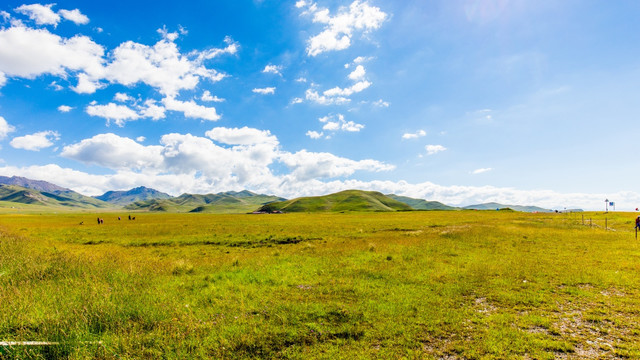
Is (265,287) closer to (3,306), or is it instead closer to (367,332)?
(367,332)

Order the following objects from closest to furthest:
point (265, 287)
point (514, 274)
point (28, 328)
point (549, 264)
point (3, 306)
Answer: point (28, 328), point (3, 306), point (265, 287), point (514, 274), point (549, 264)

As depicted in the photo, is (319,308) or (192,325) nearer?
(192,325)

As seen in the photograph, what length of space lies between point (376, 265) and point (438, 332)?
9.83m

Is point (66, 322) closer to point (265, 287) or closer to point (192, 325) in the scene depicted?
point (192, 325)

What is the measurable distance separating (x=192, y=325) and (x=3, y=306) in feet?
20.7

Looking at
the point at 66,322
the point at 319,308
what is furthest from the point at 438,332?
the point at 66,322

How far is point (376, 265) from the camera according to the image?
62.8ft

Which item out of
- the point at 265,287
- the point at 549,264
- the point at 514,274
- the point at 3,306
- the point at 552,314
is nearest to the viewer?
the point at 3,306

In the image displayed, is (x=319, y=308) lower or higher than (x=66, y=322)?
lower

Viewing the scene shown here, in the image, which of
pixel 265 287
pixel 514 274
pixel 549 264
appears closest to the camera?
pixel 265 287

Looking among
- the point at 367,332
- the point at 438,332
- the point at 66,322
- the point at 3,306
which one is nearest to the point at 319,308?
the point at 367,332

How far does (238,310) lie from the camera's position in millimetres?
11086

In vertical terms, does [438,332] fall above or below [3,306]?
below

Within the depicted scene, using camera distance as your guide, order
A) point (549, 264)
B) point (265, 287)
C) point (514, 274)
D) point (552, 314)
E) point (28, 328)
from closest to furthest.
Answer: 1. point (28, 328)
2. point (552, 314)
3. point (265, 287)
4. point (514, 274)
5. point (549, 264)
